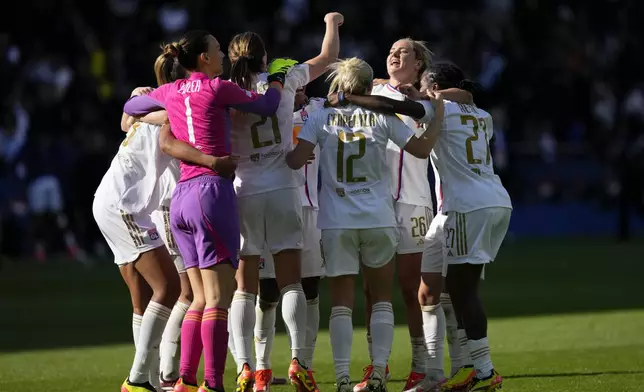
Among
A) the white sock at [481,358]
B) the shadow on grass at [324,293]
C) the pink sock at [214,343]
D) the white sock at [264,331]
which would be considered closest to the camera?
the pink sock at [214,343]

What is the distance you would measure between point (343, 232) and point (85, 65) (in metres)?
16.8

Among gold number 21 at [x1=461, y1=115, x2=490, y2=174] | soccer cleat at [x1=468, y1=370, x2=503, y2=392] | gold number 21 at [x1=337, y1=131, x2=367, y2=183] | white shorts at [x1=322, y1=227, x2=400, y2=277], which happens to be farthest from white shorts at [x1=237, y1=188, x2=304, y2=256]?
soccer cleat at [x1=468, y1=370, x2=503, y2=392]

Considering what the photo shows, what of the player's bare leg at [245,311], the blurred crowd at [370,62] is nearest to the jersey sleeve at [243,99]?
the player's bare leg at [245,311]

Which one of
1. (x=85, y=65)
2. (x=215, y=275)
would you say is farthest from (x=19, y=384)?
(x=85, y=65)

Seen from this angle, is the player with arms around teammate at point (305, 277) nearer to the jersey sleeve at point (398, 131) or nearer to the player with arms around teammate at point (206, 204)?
the jersey sleeve at point (398, 131)

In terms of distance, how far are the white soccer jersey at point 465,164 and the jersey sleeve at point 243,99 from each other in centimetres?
127

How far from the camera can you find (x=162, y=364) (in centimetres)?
852

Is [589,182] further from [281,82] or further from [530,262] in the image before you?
[281,82]

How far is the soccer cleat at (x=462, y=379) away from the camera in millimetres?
8438

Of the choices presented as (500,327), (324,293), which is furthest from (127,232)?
(324,293)

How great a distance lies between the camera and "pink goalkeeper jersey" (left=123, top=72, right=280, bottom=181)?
7793mm

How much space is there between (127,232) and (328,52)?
186 cm

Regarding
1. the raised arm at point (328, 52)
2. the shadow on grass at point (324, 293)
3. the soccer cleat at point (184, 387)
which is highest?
the raised arm at point (328, 52)

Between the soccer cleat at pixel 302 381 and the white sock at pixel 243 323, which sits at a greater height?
the white sock at pixel 243 323
